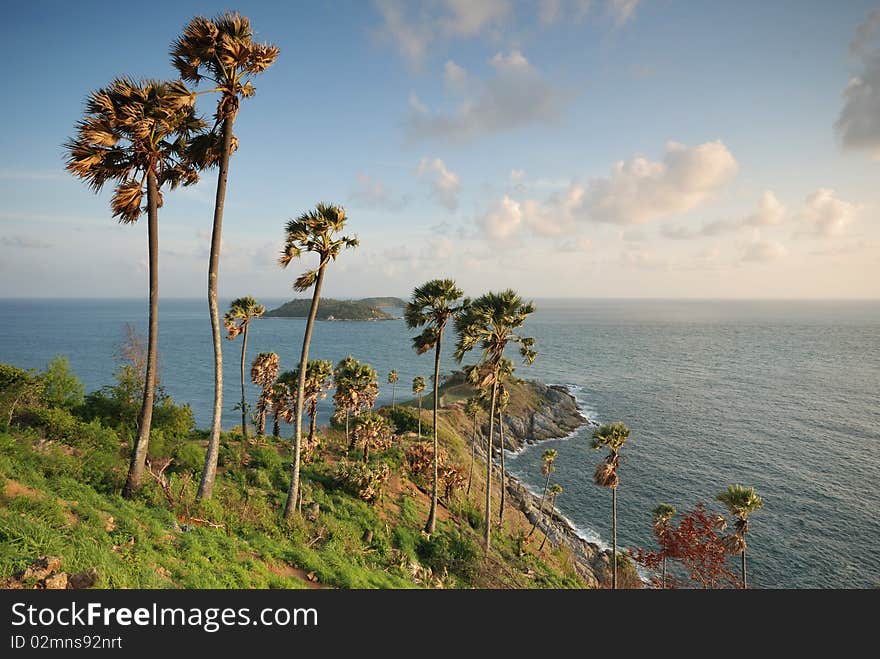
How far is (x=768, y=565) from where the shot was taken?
96.6 feet

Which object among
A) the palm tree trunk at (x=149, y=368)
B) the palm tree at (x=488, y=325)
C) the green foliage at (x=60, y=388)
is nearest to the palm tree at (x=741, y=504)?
the palm tree at (x=488, y=325)

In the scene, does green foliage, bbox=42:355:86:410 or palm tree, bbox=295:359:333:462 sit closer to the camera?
green foliage, bbox=42:355:86:410

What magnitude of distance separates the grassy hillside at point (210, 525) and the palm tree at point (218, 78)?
2177mm

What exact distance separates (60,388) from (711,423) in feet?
252

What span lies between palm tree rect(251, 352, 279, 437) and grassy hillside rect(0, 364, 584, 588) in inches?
523

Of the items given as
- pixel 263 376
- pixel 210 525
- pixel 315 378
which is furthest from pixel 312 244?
pixel 263 376

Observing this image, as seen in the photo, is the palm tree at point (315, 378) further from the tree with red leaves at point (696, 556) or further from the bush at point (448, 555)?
the tree with red leaves at point (696, 556)

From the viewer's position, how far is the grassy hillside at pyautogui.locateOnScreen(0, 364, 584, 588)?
312 inches

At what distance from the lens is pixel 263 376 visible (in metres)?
35.8

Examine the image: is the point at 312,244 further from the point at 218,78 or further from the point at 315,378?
the point at 315,378

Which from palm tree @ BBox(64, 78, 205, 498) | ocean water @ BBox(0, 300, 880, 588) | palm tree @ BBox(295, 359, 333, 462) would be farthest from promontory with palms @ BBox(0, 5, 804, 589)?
ocean water @ BBox(0, 300, 880, 588)

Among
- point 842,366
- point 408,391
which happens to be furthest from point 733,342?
point 408,391

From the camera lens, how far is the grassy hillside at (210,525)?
7.93m

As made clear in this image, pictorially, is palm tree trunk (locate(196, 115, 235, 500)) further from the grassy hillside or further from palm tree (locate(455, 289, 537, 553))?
palm tree (locate(455, 289, 537, 553))
